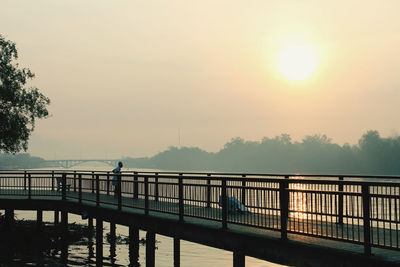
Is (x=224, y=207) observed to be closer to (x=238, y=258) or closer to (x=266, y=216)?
(x=238, y=258)

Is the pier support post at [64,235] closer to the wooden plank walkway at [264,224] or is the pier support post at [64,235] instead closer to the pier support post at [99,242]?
the wooden plank walkway at [264,224]

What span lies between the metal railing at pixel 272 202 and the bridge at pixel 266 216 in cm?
2

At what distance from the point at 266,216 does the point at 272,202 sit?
3525 mm

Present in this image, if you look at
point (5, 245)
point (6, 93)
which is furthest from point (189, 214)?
point (6, 93)

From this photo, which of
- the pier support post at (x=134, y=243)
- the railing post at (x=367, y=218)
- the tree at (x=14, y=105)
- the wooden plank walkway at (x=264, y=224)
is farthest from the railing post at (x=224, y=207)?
the tree at (x=14, y=105)

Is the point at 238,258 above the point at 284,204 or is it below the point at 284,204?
below

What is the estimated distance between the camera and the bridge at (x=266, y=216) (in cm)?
1077

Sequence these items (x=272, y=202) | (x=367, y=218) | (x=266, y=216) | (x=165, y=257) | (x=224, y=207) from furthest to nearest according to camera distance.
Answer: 1. (x=165, y=257)
2. (x=266, y=216)
3. (x=224, y=207)
4. (x=272, y=202)
5. (x=367, y=218)

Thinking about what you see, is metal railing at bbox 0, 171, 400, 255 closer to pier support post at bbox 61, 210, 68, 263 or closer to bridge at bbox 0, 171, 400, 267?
bridge at bbox 0, 171, 400, 267

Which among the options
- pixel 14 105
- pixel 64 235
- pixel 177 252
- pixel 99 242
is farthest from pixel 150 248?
pixel 14 105

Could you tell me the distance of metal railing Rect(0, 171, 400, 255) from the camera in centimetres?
1079

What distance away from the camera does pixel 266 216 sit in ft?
53.5

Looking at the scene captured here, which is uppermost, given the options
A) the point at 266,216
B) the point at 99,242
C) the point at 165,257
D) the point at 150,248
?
the point at 266,216

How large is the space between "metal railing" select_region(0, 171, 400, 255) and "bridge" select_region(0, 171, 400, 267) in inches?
0.7
